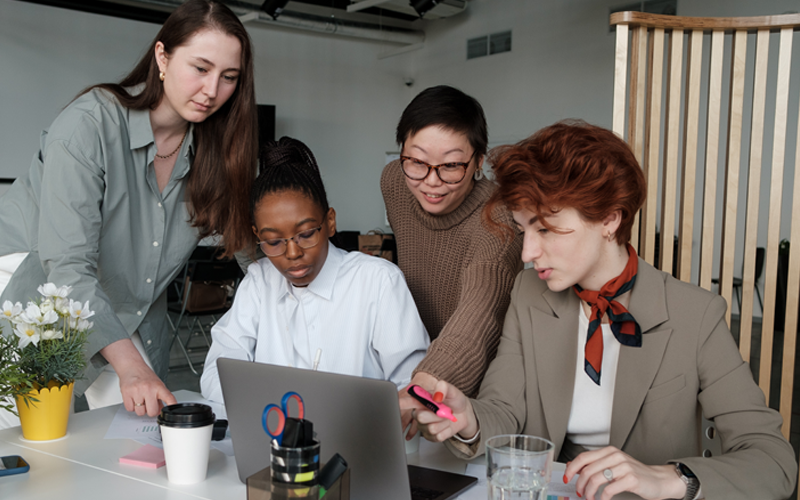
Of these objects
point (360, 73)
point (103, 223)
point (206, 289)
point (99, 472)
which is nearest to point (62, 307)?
point (99, 472)

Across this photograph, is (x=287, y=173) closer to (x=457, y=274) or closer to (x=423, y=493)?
(x=457, y=274)

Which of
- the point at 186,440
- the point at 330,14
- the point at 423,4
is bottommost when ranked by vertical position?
the point at 186,440

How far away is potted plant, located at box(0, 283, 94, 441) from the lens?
1.36 metres

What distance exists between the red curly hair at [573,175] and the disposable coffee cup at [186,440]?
0.75 metres

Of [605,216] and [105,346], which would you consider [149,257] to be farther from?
[605,216]

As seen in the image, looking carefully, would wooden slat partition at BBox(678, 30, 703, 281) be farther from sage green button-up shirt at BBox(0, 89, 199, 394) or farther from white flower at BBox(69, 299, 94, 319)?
white flower at BBox(69, 299, 94, 319)

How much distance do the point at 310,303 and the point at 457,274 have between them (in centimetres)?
42

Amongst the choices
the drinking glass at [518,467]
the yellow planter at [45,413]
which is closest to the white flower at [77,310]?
the yellow planter at [45,413]

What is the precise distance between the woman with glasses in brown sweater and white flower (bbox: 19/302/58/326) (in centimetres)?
76

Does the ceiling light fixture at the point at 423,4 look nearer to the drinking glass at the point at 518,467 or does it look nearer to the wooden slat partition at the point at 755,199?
the wooden slat partition at the point at 755,199

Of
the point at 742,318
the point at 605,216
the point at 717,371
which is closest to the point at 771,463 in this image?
the point at 717,371

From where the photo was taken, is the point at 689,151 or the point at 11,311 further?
the point at 689,151

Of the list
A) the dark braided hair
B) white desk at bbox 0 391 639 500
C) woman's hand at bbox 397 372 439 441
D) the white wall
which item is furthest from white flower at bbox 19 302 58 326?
the white wall

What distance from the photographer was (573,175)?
53.9 inches
